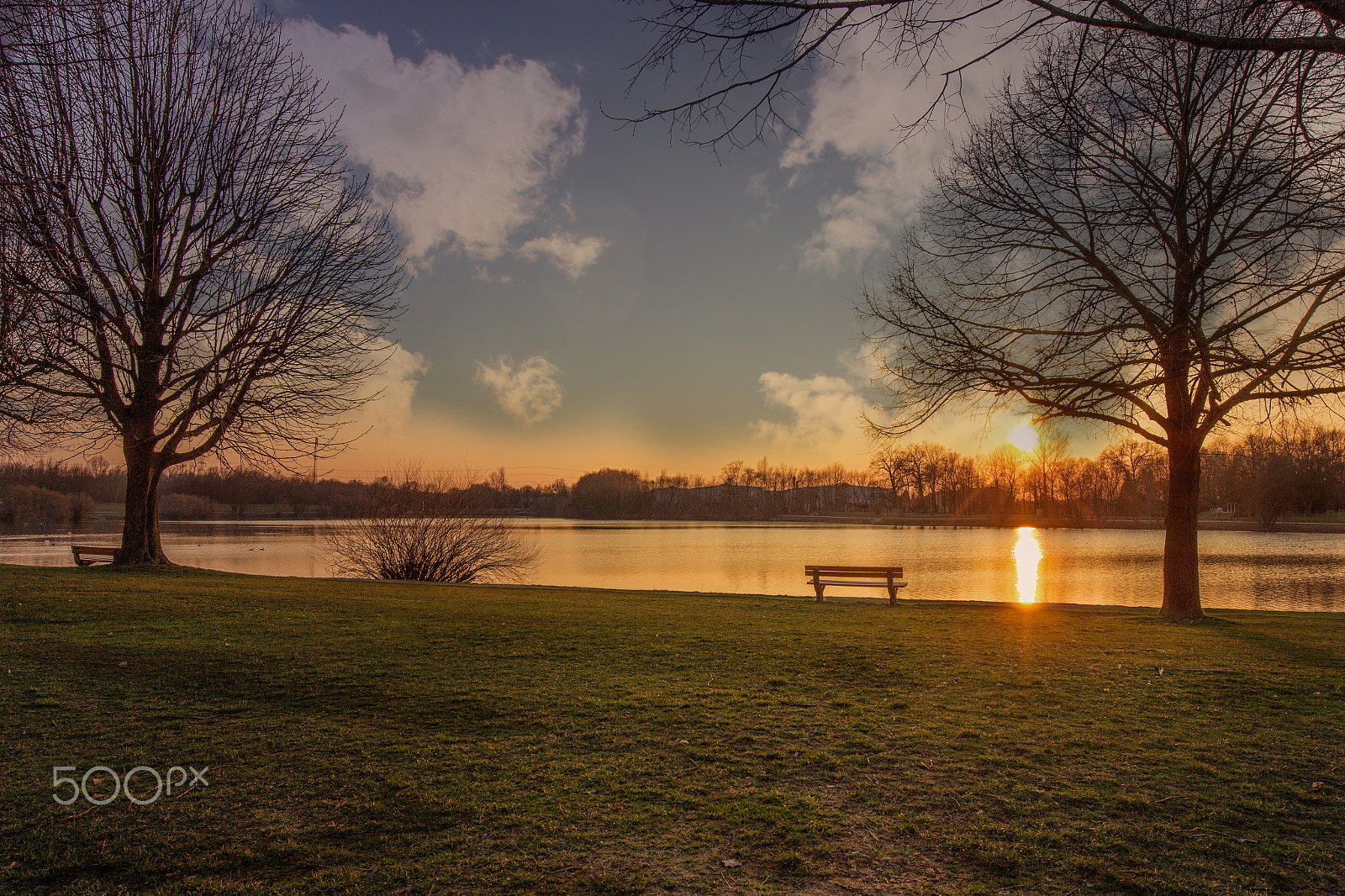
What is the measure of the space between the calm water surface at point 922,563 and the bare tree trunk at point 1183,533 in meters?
6.54

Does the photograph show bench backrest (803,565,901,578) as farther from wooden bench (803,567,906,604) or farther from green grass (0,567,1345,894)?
green grass (0,567,1345,894)

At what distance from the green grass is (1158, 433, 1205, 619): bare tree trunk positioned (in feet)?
10.1

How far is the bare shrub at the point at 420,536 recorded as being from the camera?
20.5 meters

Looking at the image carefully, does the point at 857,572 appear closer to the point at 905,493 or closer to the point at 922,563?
the point at 922,563

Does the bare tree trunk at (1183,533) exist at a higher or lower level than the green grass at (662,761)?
higher

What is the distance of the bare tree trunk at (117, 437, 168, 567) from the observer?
1546 centimetres

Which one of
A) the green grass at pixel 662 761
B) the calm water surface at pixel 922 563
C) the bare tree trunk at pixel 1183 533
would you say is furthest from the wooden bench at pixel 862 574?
the calm water surface at pixel 922 563

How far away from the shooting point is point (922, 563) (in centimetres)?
2980

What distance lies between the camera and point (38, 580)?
11.8 meters

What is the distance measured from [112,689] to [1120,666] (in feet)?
32.2

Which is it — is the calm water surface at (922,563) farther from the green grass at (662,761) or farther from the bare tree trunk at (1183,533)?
the green grass at (662,761)

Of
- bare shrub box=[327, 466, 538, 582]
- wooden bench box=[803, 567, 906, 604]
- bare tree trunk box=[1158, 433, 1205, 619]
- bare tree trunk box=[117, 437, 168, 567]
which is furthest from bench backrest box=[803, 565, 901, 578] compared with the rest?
bare tree trunk box=[117, 437, 168, 567]

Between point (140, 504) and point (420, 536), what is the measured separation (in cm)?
683

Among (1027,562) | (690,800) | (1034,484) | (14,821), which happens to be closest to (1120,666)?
(690,800)
